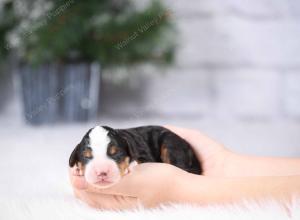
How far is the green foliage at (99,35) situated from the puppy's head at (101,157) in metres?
0.81

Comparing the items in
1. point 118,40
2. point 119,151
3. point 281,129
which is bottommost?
point 281,129

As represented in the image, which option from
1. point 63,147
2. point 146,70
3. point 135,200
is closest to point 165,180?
point 135,200

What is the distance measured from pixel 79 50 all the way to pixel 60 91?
119mm

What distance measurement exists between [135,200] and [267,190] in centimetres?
13

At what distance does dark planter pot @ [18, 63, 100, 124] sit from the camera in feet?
4.35

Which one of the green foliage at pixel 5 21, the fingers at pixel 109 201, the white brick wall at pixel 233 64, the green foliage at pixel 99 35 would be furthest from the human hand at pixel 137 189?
the white brick wall at pixel 233 64

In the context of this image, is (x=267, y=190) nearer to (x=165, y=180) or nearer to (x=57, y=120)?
(x=165, y=180)

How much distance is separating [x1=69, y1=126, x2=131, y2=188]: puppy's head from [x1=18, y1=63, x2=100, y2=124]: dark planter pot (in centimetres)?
87

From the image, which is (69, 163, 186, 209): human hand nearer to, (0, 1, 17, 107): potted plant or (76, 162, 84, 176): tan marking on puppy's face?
(76, 162, 84, 176): tan marking on puppy's face

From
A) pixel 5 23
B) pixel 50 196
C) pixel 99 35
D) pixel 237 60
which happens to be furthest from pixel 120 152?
pixel 237 60

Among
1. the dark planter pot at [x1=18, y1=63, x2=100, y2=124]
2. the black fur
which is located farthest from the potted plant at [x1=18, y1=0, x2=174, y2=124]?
the black fur

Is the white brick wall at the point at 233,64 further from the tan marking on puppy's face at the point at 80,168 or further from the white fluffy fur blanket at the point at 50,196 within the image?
the tan marking on puppy's face at the point at 80,168

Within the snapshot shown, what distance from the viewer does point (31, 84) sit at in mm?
1345

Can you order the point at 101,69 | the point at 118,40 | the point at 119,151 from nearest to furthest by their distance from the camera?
the point at 119,151 < the point at 118,40 < the point at 101,69
